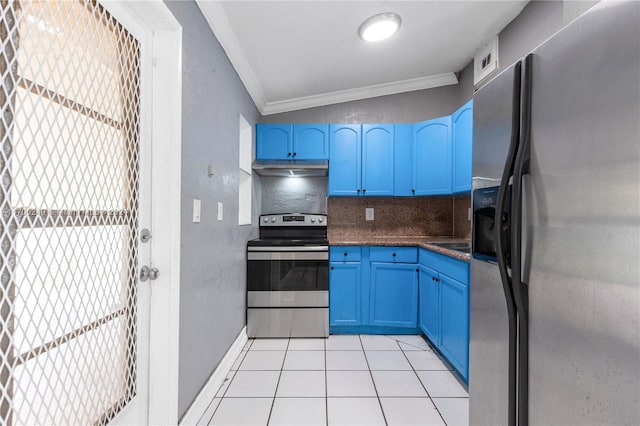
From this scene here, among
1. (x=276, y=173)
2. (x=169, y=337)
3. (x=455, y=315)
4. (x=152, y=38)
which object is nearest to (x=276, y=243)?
(x=276, y=173)

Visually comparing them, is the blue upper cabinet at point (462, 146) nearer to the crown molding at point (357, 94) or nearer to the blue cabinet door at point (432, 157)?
the blue cabinet door at point (432, 157)

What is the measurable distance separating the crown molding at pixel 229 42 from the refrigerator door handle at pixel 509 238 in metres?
1.74

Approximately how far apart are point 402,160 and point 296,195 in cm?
128

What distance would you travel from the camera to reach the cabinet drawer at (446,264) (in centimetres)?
193

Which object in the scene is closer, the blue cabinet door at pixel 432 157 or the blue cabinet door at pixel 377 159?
the blue cabinet door at pixel 432 157

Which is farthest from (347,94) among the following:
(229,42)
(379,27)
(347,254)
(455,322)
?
(455,322)

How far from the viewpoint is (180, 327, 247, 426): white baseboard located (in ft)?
5.04

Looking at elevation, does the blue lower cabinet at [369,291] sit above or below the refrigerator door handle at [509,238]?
below

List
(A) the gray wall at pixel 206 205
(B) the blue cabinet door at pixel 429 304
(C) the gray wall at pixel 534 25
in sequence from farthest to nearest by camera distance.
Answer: (B) the blue cabinet door at pixel 429 304
(C) the gray wall at pixel 534 25
(A) the gray wall at pixel 206 205

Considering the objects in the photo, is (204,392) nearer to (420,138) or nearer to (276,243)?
(276,243)

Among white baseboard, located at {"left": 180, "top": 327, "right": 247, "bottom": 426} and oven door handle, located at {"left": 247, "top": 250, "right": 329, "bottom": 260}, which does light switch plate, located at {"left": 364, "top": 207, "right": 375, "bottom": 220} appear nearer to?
oven door handle, located at {"left": 247, "top": 250, "right": 329, "bottom": 260}

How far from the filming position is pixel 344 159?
3111 millimetres

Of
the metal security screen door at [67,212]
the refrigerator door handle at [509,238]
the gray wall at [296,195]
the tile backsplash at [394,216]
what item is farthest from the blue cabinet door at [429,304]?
the metal security screen door at [67,212]

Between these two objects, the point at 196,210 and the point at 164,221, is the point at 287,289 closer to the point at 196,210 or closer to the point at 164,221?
the point at 196,210
